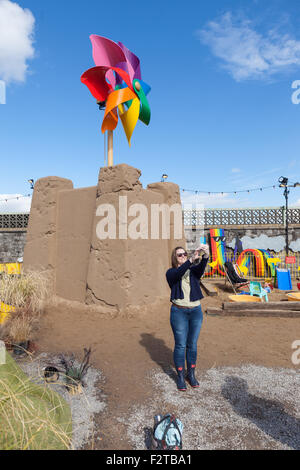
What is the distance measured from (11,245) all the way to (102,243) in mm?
10312

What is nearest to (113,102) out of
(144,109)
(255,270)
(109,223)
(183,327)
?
(144,109)

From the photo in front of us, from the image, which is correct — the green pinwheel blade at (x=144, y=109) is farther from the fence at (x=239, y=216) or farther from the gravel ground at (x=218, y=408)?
the fence at (x=239, y=216)

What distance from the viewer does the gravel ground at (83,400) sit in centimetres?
236

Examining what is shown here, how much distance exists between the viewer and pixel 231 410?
2.78 m

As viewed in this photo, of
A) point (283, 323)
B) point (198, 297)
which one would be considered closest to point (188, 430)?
point (198, 297)

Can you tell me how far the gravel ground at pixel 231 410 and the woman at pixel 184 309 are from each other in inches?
10.1

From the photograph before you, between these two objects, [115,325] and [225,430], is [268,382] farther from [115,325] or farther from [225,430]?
[115,325]

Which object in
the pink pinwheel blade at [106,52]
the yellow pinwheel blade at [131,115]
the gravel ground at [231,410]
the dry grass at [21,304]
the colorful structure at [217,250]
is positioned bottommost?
the gravel ground at [231,410]

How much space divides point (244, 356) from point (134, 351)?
1.61m

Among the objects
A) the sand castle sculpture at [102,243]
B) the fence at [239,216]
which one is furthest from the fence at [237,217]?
the sand castle sculpture at [102,243]

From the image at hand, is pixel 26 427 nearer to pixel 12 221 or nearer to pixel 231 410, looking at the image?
pixel 231 410

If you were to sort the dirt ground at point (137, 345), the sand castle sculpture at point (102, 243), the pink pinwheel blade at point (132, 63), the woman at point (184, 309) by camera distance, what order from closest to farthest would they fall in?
the dirt ground at point (137, 345), the woman at point (184, 309), the sand castle sculpture at point (102, 243), the pink pinwheel blade at point (132, 63)

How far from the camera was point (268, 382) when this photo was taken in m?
3.36

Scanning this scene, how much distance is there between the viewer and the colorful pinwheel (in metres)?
6.08
